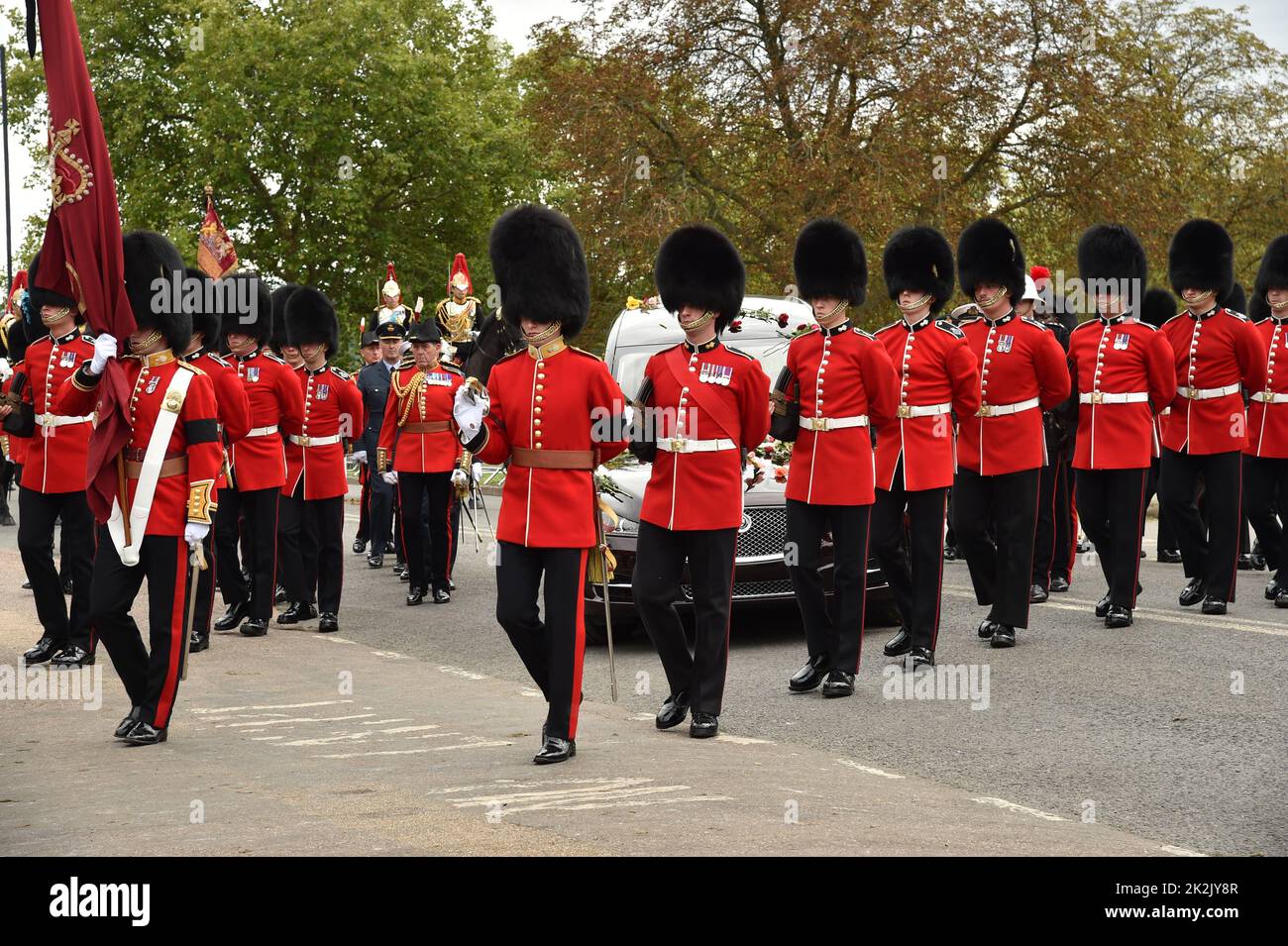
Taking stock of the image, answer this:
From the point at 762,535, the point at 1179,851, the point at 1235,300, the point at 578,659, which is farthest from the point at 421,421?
the point at 1179,851

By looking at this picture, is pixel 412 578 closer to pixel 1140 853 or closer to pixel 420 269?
pixel 1140 853

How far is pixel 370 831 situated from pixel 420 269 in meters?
35.8

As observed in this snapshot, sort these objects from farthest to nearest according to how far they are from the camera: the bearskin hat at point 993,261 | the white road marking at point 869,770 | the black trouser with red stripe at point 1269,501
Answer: the black trouser with red stripe at point 1269,501 → the bearskin hat at point 993,261 → the white road marking at point 869,770

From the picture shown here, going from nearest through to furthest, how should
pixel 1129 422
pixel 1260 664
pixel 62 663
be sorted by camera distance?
pixel 1260 664
pixel 62 663
pixel 1129 422

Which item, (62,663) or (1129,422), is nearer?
(62,663)

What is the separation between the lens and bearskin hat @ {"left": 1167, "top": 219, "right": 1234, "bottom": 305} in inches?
435

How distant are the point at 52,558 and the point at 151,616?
2546 millimetres

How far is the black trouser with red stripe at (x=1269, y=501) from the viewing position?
11.1m

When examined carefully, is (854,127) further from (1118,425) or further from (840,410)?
(840,410)

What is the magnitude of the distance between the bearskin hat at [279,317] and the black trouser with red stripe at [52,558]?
260cm

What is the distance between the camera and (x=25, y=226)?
145 ft


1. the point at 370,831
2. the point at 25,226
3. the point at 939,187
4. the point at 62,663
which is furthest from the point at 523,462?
the point at 25,226

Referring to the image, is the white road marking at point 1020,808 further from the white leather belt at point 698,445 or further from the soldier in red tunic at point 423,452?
the soldier in red tunic at point 423,452

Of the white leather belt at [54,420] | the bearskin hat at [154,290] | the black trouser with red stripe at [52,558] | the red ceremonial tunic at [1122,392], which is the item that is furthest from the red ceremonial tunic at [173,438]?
the red ceremonial tunic at [1122,392]
